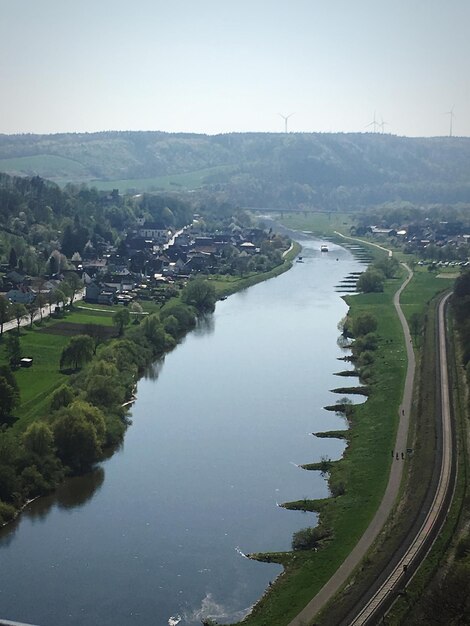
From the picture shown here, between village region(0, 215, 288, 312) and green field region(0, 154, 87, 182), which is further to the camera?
green field region(0, 154, 87, 182)

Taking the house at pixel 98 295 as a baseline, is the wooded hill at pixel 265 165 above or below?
above

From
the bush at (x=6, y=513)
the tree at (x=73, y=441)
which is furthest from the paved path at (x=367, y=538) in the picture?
the tree at (x=73, y=441)

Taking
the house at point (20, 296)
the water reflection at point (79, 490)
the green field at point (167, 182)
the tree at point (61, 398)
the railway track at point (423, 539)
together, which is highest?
the green field at point (167, 182)

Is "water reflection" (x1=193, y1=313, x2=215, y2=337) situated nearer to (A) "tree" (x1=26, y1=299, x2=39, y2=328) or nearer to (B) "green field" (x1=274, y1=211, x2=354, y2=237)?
(A) "tree" (x1=26, y1=299, x2=39, y2=328)

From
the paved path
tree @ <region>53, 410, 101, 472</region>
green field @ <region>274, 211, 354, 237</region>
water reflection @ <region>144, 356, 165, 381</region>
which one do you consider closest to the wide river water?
water reflection @ <region>144, 356, 165, 381</region>

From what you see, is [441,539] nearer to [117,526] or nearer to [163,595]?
[163,595]

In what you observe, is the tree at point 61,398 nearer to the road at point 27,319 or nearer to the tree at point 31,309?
the road at point 27,319
